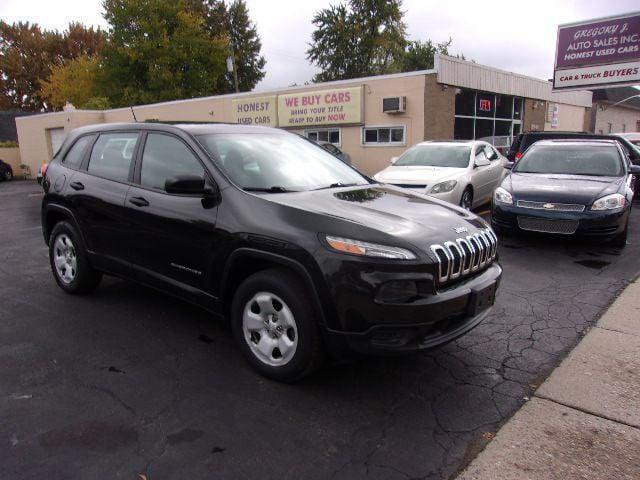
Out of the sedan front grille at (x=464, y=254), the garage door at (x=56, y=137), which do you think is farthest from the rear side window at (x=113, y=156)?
the garage door at (x=56, y=137)

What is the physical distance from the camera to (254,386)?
316 centimetres

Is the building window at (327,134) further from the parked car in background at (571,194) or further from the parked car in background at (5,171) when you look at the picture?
the parked car in background at (5,171)

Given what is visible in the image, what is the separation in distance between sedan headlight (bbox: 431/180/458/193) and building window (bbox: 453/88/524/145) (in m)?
10.4

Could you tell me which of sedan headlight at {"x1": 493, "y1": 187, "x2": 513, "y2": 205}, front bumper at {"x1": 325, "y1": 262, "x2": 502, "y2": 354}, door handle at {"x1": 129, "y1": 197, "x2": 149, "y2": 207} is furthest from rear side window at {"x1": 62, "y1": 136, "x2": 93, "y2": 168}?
sedan headlight at {"x1": 493, "y1": 187, "x2": 513, "y2": 205}

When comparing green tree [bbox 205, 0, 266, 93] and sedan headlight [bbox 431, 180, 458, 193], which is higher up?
green tree [bbox 205, 0, 266, 93]

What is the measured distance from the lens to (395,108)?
16.2 m

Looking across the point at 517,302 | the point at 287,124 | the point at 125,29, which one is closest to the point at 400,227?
the point at 517,302

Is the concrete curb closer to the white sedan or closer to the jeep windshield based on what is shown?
the jeep windshield

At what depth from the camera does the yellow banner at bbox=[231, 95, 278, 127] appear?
1972cm

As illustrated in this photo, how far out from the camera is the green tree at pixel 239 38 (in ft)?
146

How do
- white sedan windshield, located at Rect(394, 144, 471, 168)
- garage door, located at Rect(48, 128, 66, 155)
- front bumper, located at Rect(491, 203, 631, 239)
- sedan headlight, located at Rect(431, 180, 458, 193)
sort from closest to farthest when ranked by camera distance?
1. front bumper, located at Rect(491, 203, 631, 239)
2. sedan headlight, located at Rect(431, 180, 458, 193)
3. white sedan windshield, located at Rect(394, 144, 471, 168)
4. garage door, located at Rect(48, 128, 66, 155)

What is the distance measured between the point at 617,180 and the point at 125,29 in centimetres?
3875

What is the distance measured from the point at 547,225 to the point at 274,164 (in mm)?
4385

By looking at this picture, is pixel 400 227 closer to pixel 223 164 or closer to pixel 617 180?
pixel 223 164
